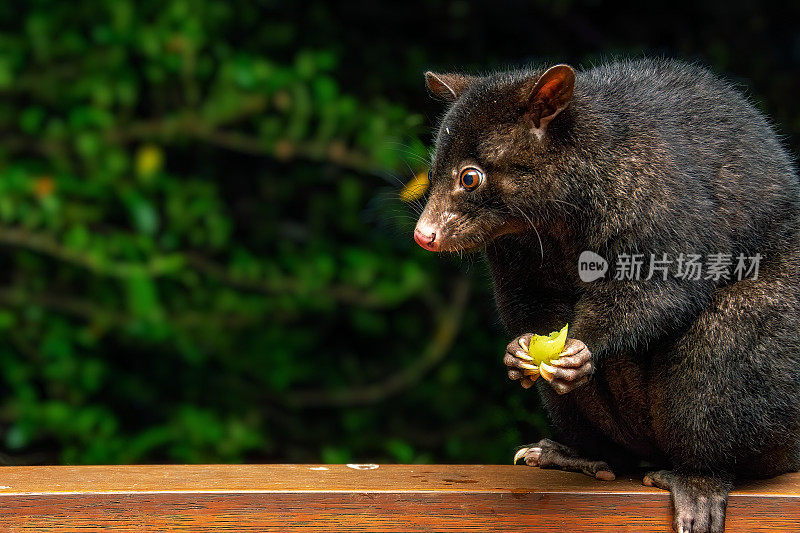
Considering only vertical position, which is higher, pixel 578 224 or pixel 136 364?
pixel 578 224

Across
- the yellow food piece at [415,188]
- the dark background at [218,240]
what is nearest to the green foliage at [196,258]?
the dark background at [218,240]

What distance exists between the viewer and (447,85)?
5.92 feet

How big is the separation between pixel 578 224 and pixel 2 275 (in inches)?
89.5

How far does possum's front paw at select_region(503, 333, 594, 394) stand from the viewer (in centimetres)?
150

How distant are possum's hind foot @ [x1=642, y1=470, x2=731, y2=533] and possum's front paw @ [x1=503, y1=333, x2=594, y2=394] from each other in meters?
0.31

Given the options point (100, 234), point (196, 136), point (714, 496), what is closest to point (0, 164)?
point (100, 234)

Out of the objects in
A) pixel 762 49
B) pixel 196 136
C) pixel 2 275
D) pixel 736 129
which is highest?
pixel 762 49

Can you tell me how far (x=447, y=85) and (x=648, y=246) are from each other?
49cm

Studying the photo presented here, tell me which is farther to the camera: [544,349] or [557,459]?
[557,459]

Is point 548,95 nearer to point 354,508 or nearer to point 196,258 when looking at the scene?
point 354,508

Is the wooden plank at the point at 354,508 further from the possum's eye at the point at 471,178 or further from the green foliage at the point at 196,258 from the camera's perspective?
the green foliage at the point at 196,258

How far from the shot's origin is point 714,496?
1.65 m

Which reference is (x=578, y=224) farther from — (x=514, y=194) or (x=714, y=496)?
(x=714, y=496)

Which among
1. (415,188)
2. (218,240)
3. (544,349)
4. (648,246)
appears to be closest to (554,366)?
(544,349)
